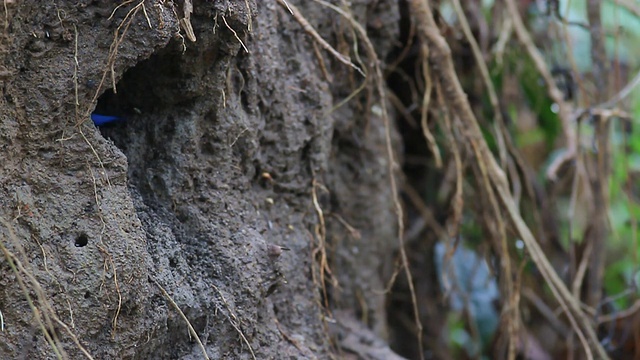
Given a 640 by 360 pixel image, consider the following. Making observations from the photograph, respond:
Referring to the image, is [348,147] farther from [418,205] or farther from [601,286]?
[601,286]

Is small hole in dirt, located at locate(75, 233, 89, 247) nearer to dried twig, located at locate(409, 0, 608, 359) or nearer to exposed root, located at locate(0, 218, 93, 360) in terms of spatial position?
exposed root, located at locate(0, 218, 93, 360)

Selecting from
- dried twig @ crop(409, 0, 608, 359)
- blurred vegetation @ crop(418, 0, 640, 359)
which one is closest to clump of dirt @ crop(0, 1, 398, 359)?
dried twig @ crop(409, 0, 608, 359)

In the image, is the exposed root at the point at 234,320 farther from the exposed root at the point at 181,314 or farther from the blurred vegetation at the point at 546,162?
the blurred vegetation at the point at 546,162

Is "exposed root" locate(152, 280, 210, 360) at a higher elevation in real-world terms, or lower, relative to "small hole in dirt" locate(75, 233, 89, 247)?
lower

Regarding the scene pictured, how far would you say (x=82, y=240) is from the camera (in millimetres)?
1229

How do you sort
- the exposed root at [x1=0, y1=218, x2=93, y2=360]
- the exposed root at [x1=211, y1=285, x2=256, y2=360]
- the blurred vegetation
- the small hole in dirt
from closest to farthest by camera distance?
the exposed root at [x1=0, y1=218, x2=93, y2=360] < the small hole in dirt < the exposed root at [x1=211, y1=285, x2=256, y2=360] < the blurred vegetation

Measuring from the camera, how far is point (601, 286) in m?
2.70

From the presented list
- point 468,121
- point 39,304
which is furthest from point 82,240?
point 468,121

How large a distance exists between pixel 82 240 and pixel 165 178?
237 millimetres

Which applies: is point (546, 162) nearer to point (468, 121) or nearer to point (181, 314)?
point (468, 121)

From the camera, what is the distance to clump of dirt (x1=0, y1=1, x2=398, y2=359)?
1184 mm

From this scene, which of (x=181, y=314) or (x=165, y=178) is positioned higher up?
(x=165, y=178)

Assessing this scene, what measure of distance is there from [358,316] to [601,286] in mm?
1028

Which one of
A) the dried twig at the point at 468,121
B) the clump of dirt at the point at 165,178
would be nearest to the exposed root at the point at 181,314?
the clump of dirt at the point at 165,178
